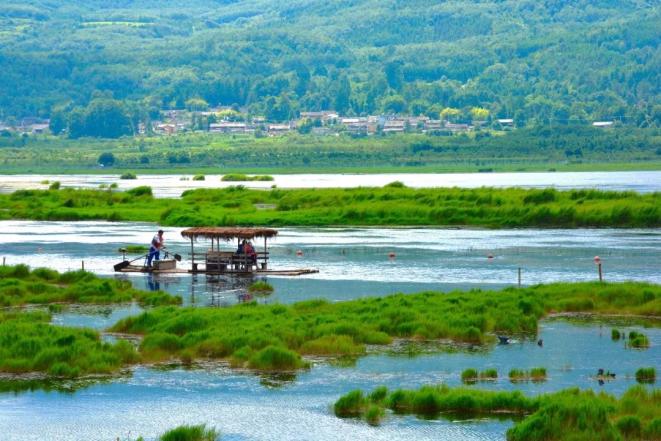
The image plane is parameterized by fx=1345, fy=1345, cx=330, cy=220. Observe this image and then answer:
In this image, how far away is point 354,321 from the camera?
38.9m

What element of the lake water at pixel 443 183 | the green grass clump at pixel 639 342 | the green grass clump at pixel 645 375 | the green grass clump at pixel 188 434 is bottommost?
the green grass clump at pixel 188 434

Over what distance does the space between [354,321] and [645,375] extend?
382 inches

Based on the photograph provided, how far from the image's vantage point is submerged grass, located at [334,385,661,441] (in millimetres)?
26125

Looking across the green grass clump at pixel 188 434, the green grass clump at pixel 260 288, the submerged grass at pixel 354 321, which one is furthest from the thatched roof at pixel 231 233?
the green grass clump at pixel 188 434

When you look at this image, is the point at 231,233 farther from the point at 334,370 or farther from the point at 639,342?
the point at 639,342

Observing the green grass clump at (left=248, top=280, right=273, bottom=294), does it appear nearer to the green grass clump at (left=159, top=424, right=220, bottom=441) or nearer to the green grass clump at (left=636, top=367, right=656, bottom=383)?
the green grass clump at (left=636, top=367, right=656, bottom=383)

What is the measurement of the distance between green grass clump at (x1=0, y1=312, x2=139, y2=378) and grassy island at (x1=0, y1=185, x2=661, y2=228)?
41.7 metres

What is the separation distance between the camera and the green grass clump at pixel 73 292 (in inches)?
1825

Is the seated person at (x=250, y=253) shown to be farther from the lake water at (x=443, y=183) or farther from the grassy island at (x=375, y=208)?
the lake water at (x=443, y=183)

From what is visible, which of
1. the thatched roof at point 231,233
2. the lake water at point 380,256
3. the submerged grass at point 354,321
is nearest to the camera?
the submerged grass at point 354,321

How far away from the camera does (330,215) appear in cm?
8469

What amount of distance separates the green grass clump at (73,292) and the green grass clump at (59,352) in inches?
373

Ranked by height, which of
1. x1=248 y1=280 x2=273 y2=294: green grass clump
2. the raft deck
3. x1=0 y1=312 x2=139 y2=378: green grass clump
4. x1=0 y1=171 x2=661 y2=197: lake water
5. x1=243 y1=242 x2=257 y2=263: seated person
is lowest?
x1=0 y1=312 x2=139 y2=378: green grass clump

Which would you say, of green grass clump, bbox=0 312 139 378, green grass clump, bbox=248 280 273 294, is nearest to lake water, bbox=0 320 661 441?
green grass clump, bbox=0 312 139 378
